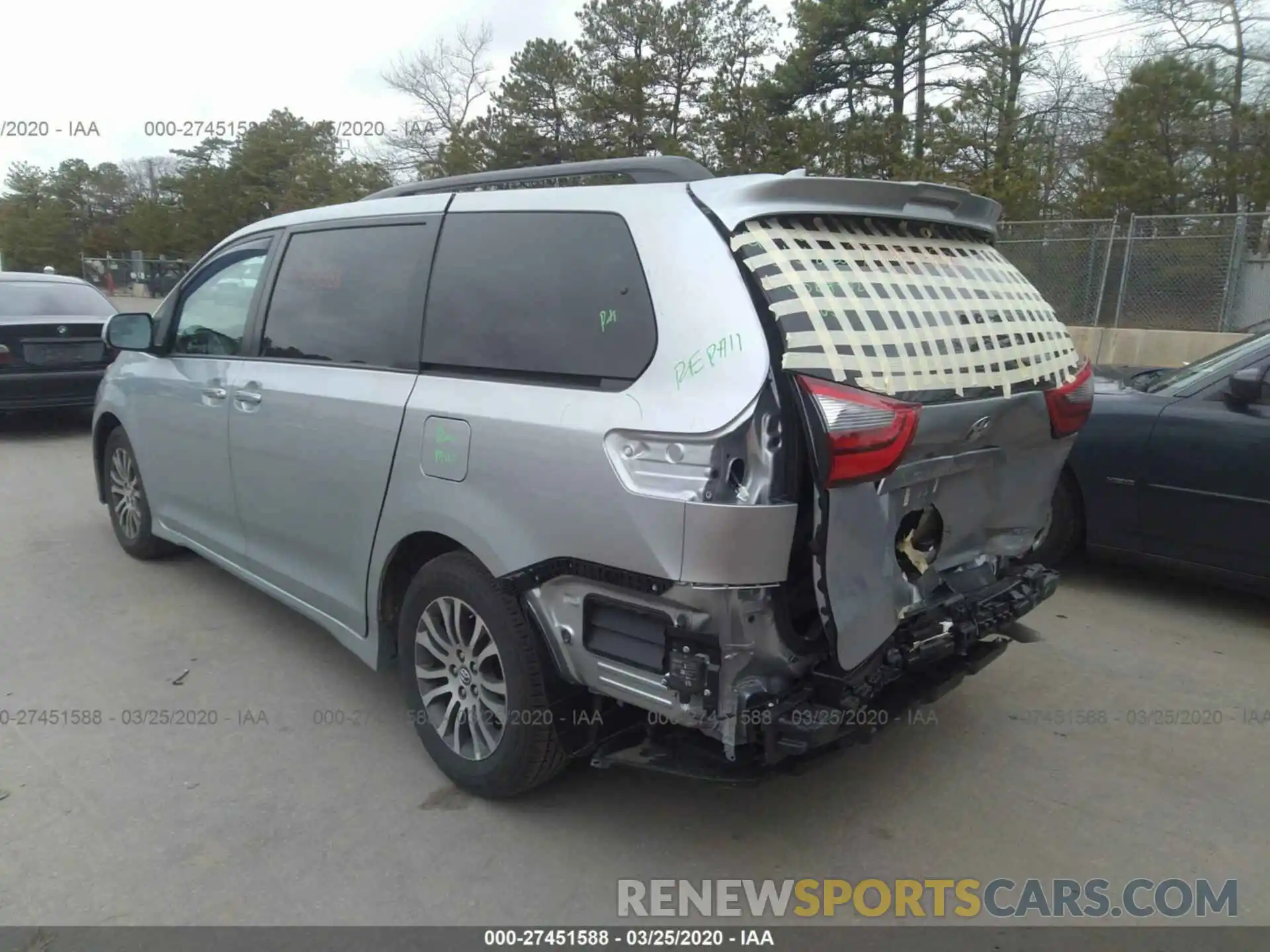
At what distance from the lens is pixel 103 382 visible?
18.7ft

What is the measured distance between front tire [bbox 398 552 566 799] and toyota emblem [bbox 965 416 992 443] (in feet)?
4.64

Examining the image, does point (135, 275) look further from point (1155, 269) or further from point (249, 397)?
point (249, 397)

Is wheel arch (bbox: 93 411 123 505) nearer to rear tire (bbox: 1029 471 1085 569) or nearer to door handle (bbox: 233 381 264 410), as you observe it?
door handle (bbox: 233 381 264 410)

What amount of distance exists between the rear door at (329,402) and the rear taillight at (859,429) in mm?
1539

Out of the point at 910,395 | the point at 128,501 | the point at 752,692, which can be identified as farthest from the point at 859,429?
the point at 128,501

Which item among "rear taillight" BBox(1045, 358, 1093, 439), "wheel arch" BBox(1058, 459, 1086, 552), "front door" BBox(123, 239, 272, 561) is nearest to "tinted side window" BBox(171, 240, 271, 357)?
"front door" BBox(123, 239, 272, 561)

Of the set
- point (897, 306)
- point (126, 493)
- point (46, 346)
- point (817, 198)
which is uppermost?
point (817, 198)

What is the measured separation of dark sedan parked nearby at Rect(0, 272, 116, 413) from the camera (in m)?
9.11

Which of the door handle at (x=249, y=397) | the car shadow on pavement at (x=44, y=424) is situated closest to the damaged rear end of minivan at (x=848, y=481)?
the door handle at (x=249, y=397)

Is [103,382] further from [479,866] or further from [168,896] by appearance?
[479,866]

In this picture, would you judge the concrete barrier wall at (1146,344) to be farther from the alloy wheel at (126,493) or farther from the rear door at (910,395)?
the alloy wheel at (126,493)

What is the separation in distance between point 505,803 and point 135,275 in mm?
33521

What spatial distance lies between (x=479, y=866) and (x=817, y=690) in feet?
3.84

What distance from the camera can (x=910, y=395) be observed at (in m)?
2.56
